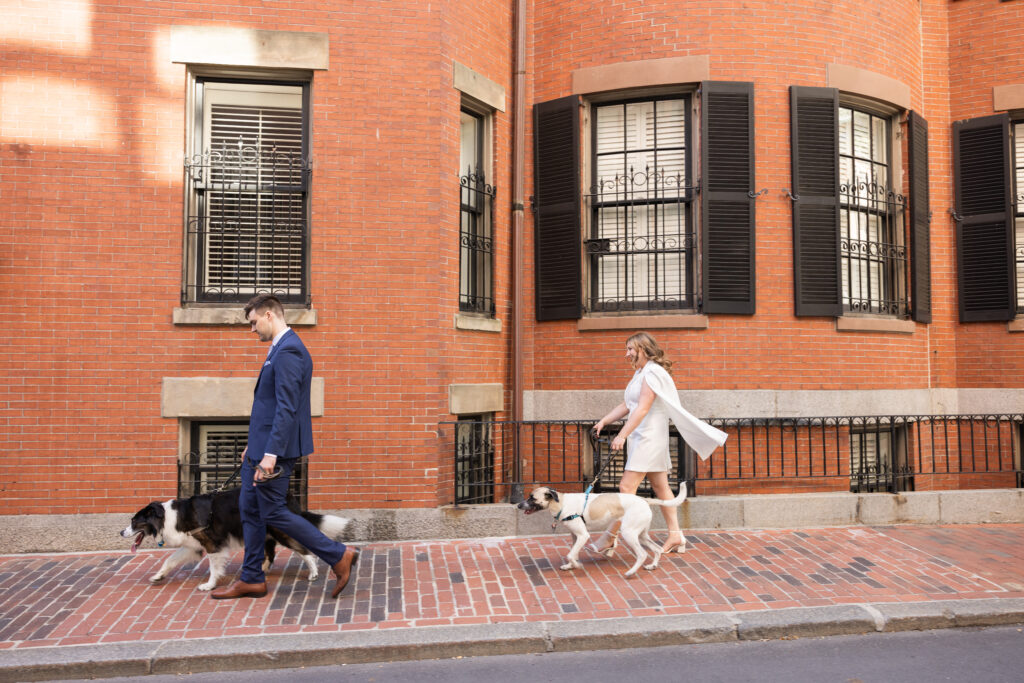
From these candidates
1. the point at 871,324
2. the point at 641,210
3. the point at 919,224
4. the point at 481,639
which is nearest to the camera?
the point at 481,639

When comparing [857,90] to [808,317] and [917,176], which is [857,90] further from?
[808,317]

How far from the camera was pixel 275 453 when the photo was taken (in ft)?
17.5

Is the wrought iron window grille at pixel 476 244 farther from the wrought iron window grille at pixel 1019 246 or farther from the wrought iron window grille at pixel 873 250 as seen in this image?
the wrought iron window grille at pixel 1019 246

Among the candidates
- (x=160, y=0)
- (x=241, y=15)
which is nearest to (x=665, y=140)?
(x=241, y=15)

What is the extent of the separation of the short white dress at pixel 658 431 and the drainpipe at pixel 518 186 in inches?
85.0

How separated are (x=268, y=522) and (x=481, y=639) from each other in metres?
1.81

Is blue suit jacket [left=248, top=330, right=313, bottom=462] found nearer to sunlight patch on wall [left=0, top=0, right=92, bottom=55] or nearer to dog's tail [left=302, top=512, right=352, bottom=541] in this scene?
dog's tail [left=302, top=512, right=352, bottom=541]

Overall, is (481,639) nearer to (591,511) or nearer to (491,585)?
(491,585)

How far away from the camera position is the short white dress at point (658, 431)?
6.46 m

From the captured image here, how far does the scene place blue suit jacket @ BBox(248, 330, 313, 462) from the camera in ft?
17.6

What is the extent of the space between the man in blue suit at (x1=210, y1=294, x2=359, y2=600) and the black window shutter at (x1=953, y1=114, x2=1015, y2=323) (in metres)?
7.98

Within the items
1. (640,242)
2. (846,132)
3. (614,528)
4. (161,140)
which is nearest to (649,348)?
(614,528)

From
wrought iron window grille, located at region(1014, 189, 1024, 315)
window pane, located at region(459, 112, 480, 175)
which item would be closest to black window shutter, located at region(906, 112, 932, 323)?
wrought iron window grille, located at region(1014, 189, 1024, 315)

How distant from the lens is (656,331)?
27.2ft
